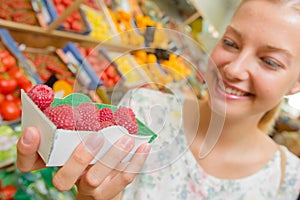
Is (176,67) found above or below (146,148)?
above

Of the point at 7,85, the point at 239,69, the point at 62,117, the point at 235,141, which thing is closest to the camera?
the point at 62,117

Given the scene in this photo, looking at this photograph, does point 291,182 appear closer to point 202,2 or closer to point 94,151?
point 94,151

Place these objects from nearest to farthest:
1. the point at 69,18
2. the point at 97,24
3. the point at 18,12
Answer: the point at 18,12 → the point at 69,18 → the point at 97,24

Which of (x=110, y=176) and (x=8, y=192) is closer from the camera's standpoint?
(x=110, y=176)

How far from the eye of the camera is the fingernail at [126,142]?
53 cm

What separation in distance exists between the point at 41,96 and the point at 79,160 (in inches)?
5.2

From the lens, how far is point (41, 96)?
0.53m

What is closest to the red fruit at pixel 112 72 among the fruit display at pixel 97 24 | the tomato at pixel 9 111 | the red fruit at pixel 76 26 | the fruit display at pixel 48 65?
the tomato at pixel 9 111

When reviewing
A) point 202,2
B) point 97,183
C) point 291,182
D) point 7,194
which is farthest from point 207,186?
point 202,2

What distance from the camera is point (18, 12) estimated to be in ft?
6.07

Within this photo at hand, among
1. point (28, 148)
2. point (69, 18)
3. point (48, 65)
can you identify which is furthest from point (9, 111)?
point (28, 148)

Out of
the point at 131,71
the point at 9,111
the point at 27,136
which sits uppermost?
the point at 131,71

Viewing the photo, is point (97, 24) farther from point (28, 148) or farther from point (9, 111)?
point (28, 148)

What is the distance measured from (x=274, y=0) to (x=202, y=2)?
4317mm
